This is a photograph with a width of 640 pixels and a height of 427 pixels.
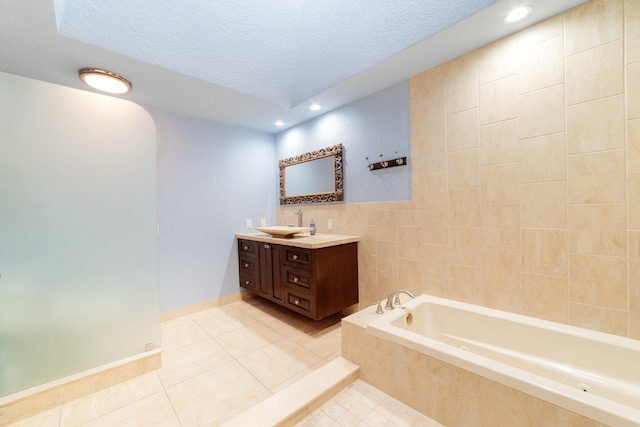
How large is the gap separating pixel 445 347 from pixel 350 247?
4.18 feet

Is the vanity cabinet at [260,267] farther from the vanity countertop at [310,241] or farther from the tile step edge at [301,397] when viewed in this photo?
the tile step edge at [301,397]

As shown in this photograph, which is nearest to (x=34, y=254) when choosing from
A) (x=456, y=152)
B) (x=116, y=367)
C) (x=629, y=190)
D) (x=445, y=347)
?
(x=116, y=367)

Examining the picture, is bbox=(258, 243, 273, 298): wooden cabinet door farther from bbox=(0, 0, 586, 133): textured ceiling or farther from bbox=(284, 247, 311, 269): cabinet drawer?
bbox=(0, 0, 586, 133): textured ceiling

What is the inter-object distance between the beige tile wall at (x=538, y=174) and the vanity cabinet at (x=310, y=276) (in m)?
0.59

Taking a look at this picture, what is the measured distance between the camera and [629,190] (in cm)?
129

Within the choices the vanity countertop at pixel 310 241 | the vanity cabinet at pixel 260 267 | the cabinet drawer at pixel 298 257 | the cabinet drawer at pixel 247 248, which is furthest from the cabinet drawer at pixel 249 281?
the cabinet drawer at pixel 298 257

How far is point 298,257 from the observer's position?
2324 millimetres

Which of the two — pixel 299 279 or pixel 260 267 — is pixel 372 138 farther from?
pixel 260 267

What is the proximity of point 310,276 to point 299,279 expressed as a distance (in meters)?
0.17

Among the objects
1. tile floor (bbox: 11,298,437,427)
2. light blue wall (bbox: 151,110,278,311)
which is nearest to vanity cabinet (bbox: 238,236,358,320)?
tile floor (bbox: 11,298,437,427)

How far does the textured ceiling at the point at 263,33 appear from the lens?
Answer: 1545mm

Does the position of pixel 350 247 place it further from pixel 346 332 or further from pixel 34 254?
pixel 34 254

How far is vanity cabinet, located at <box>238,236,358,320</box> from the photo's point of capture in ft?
7.22

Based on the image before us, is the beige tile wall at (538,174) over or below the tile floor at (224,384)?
over
